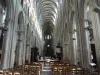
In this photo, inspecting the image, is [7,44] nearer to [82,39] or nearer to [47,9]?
[82,39]

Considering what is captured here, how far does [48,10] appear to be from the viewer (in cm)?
4284

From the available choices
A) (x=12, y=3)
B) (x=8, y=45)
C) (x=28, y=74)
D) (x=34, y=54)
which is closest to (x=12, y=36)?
(x=8, y=45)

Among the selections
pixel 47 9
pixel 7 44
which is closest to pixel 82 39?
pixel 7 44

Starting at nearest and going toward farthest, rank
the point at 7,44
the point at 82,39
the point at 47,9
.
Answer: the point at 82,39
the point at 7,44
the point at 47,9

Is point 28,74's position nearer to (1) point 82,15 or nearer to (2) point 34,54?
(1) point 82,15

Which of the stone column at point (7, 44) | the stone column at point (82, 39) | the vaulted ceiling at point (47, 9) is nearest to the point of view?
the stone column at point (82, 39)

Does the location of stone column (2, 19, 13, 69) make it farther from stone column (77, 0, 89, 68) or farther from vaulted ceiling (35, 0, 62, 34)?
vaulted ceiling (35, 0, 62, 34)

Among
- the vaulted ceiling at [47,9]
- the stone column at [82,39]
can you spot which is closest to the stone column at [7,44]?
the stone column at [82,39]

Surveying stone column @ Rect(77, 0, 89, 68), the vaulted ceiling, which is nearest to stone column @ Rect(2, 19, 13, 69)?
stone column @ Rect(77, 0, 89, 68)

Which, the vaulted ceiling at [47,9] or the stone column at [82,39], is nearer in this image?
the stone column at [82,39]

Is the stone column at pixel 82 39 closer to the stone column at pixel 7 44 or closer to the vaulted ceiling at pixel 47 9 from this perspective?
the stone column at pixel 7 44

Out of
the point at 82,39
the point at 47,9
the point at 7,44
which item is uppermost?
the point at 47,9

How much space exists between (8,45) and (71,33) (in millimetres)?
8353

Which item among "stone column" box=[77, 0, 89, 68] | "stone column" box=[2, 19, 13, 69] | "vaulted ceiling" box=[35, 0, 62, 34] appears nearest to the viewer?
"stone column" box=[77, 0, 89, 68]
